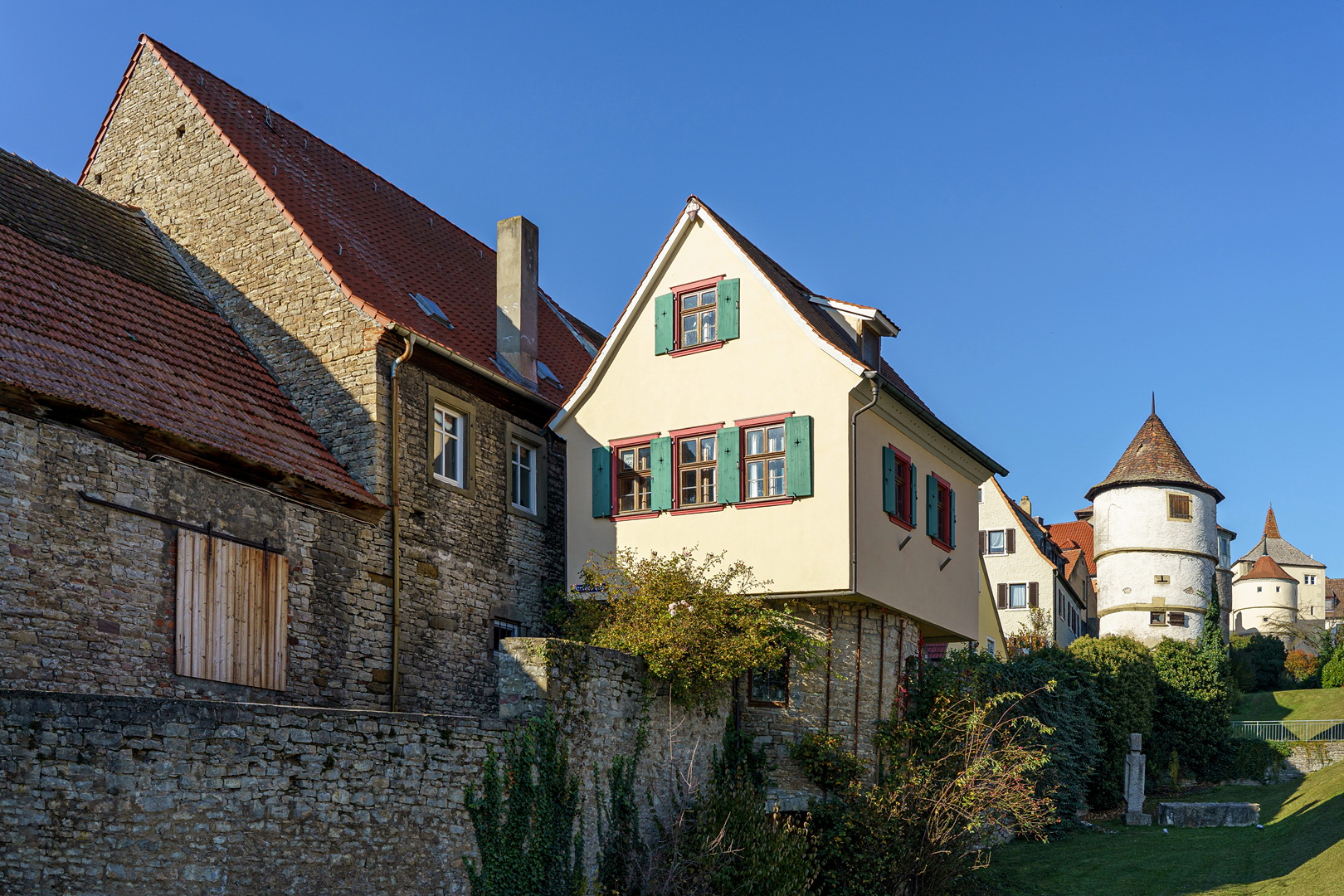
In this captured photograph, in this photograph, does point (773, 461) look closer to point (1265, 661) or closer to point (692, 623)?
point (692, 623)

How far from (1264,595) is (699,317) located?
9291cm

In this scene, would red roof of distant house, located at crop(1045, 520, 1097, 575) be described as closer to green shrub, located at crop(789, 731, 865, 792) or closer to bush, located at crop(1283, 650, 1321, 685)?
bush, located at crop(1283, 650, 1321, 685)

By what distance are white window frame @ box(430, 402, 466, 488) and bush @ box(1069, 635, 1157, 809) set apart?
17413mm

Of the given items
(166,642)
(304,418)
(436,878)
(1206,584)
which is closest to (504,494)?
(304,418)

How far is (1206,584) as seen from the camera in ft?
173

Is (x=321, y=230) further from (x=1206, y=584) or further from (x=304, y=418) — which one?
(x=1206, y=584)

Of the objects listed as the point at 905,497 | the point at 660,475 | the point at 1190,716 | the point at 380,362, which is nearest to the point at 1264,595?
the point at 1190,716

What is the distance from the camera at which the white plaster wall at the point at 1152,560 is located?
52.6m

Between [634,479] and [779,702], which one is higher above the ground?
[634,479]

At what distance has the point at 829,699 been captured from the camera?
63.6ft

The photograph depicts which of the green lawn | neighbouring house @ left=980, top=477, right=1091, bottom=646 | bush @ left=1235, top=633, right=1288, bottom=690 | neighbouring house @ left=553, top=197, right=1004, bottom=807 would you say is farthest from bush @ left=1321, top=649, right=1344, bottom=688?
neighbouring house @ left=553, top=197, right=1004, bottom=807

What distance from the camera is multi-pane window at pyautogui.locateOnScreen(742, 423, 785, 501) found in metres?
19.3

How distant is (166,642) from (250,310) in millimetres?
6625

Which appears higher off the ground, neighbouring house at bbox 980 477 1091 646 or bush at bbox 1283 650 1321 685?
neighbouring house at bbox 980 477 1091 646
